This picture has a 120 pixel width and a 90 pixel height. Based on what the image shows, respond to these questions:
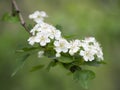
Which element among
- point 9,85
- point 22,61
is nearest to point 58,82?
point 9,85

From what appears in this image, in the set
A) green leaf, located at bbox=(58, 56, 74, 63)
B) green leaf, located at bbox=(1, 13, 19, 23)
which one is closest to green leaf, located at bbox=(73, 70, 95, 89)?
green leaf, located at bbox=(58, 56, 74, 63)

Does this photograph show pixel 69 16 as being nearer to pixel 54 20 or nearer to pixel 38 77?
pixel 54 20

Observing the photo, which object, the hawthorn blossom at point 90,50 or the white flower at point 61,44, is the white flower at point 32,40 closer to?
the white flower at point 61,44

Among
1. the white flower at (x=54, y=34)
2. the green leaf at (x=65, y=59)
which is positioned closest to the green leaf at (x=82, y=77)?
the green leaf at (x=65, y=59)

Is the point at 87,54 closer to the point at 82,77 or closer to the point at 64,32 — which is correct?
the point at 82,77

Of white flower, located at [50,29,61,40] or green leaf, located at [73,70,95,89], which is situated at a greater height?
white flower, located at [50,29,61,40]

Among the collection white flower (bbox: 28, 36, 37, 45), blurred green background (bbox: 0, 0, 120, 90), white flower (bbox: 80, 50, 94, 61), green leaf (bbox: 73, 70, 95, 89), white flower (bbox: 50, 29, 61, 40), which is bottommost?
A: green leaf (bbox: 73, 70, 95, 89)

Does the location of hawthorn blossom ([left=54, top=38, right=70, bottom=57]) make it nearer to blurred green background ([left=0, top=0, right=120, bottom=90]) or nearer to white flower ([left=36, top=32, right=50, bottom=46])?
white flower ([left=36, top=32, right=50, bottom=46])
